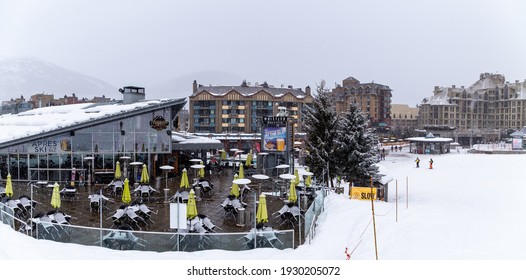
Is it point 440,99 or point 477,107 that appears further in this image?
point 440,99

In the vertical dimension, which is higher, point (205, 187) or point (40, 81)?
point (40, 81)

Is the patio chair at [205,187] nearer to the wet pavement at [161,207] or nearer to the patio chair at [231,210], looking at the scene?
the wet pavement at [161,207]

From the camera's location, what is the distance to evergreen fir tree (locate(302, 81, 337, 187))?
28.2 meters

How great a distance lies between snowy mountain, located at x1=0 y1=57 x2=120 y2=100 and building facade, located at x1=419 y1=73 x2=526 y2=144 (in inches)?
3756

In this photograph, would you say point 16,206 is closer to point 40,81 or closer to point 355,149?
point 355,149

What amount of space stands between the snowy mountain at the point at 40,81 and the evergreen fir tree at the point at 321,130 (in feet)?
369

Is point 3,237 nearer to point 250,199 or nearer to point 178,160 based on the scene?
point 250,199

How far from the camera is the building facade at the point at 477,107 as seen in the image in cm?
9769

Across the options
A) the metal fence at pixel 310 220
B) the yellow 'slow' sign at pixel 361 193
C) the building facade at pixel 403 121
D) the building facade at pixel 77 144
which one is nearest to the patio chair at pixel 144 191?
the building facade at pixel 77 144

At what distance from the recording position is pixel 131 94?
113ft

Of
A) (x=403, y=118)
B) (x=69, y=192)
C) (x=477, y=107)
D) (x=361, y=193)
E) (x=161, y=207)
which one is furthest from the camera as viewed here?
(x=403, y=118)

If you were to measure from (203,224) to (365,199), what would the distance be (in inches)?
334

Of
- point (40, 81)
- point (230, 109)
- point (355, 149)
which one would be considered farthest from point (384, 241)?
point (40, 81)

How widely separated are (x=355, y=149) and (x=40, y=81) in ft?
534
